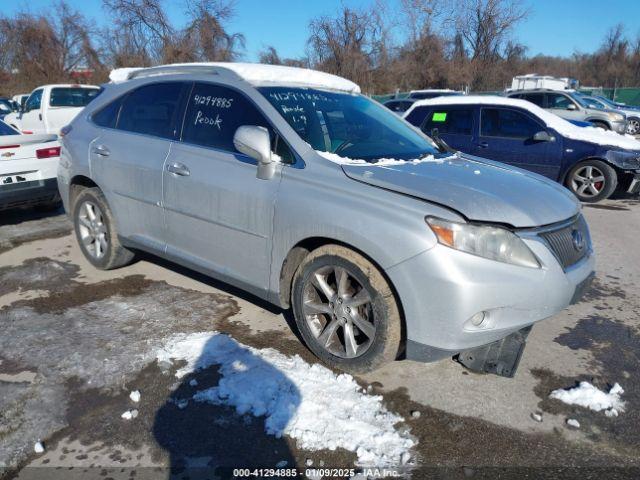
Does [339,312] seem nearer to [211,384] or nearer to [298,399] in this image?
[298,399]

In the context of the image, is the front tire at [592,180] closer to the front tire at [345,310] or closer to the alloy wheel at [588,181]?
the alloy wheel at [588,181]

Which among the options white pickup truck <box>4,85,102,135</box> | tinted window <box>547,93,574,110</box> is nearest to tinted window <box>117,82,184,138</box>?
white pickup truck <box>4,85,102,135</box>

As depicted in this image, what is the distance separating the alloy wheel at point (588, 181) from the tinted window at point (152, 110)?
22.0 feet

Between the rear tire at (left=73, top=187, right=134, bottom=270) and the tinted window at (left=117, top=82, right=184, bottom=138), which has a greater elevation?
the tinted window at (left=117, top=82, right=184, bottom=138)

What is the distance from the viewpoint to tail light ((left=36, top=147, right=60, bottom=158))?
6122 mm

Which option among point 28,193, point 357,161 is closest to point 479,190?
point 357,161

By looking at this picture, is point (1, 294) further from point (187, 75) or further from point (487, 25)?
point (487, 25)

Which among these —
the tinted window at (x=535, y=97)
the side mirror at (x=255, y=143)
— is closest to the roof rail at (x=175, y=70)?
the side mirror at (x=255, y=143)

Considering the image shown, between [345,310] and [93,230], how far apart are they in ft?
9.78

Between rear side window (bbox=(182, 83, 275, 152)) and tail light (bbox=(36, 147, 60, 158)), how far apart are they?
331 centimetres

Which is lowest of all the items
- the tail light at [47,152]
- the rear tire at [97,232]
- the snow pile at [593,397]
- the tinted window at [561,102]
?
the snow pile at [593,397]

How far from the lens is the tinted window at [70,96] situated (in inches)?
519

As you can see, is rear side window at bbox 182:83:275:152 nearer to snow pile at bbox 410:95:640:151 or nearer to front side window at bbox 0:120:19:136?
front side window at bbox 0:120:19:136

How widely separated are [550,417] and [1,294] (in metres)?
4.36
